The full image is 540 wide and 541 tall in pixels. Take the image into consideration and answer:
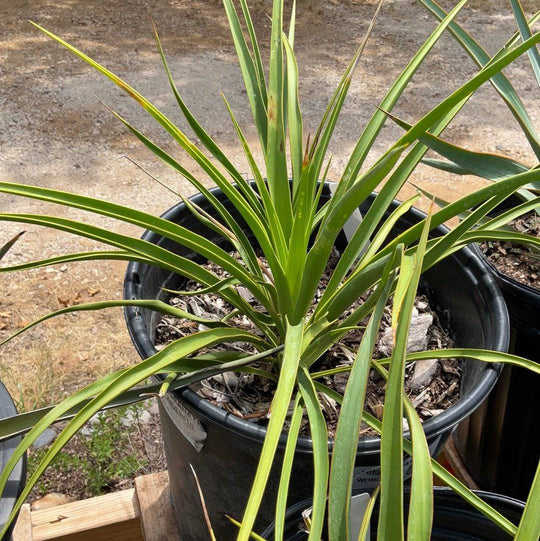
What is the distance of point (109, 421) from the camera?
1602mm

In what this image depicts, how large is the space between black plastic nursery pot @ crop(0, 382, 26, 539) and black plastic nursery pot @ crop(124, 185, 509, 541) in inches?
7.0

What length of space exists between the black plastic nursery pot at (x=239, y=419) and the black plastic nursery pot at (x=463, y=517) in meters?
0.07

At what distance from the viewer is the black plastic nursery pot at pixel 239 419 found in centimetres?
88

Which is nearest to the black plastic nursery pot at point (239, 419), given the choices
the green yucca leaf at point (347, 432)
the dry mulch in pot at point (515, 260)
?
the dry mulch in pot at point (515, 260)

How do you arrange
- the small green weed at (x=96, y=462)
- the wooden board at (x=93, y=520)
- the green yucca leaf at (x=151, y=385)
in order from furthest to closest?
the small green weed at (x=96, y=462)
the wooden board at (x=93, y=520)
the green yucca leaf at (x=151, y=385)

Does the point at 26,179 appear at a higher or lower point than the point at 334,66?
lower

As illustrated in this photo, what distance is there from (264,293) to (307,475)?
0.25 metres

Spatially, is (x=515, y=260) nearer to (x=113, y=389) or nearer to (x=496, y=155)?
(x=496, y=155)

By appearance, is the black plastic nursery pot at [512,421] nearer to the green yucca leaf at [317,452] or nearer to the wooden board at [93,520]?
the green yucca leaf at [317,452]

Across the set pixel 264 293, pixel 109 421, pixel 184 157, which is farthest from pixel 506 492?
pixel 184 157

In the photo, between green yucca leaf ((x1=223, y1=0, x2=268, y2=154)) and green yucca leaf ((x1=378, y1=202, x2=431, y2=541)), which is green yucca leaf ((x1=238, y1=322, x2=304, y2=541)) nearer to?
green yucca leaf ((x1=378, y1=202, x2=431, y2=541))

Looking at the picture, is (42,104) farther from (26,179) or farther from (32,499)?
(32,499)

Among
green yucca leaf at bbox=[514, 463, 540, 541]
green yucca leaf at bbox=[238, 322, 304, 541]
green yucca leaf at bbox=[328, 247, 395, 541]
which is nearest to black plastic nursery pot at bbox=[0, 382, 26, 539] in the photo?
green yucca leaf at bbox=[238, 322, 304, 541]

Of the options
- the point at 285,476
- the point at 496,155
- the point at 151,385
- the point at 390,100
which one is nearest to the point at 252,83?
the point at 390,100
